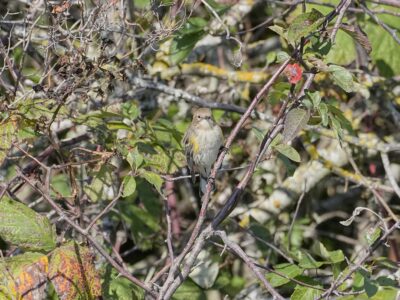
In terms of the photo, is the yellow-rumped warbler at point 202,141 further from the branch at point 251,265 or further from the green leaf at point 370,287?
the green leaf at point 370,287

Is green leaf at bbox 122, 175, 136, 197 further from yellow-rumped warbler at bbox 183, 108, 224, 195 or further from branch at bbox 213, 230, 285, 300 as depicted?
yellow-rumped warbler at bbox 183, 108, 224, 195

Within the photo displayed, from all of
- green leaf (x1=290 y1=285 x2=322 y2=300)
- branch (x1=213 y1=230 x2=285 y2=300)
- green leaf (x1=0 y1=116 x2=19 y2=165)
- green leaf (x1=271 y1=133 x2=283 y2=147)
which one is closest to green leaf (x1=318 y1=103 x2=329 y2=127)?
green leaf (x1=271 y1=133 x2=283 y2=147)

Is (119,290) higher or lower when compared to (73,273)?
lower

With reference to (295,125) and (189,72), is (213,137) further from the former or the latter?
(295,125)

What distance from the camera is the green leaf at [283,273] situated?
3131mm

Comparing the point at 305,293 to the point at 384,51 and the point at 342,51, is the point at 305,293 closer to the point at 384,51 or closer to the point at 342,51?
the point at 342,51

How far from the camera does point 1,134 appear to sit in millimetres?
3057

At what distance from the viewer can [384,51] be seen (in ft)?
14.1

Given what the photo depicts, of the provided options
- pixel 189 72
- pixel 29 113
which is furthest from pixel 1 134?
pixel 189 72

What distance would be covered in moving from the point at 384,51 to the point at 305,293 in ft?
6.00

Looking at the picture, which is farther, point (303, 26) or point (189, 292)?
point (189, 292)

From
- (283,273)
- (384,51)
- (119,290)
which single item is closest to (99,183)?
(119,290)

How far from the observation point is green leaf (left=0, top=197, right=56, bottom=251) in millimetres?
2891

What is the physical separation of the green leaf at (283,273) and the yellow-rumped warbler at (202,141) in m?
0.99
